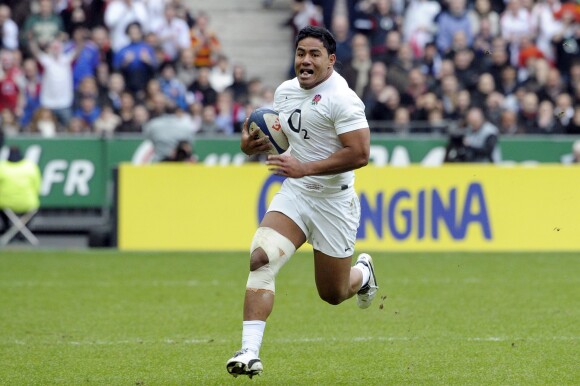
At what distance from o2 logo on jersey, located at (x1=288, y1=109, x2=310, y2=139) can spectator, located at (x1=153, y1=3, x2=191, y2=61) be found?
13.5 metres

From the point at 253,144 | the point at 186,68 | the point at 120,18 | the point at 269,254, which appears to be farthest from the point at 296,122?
the point at 120,18

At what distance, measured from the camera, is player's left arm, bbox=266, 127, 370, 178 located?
7.04 m

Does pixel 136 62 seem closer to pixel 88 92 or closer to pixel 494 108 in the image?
pixel 88 92

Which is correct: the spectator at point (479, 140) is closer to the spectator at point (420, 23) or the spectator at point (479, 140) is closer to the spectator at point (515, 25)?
the spectator at point (515, 25)

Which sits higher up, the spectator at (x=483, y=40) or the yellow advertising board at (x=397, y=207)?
the spectator at (x=483, y=40)

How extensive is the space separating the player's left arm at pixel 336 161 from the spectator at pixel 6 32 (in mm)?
14475

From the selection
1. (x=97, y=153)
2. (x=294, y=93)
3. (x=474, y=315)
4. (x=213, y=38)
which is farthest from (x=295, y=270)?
(x=213, y=38)

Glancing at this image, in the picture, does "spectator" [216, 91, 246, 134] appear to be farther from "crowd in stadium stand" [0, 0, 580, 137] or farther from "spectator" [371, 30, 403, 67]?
"spectator" [371, 30, 403, 67]

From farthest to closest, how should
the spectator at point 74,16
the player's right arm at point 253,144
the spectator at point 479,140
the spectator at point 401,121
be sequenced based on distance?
the spectator at point 74,16
the spectator at point 401,121
the spectator at point 479,140
the player's right arm at point 253,144

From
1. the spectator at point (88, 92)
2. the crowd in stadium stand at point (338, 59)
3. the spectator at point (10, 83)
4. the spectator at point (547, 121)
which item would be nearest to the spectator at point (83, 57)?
the crowd in stadium stand at point (338, 59)

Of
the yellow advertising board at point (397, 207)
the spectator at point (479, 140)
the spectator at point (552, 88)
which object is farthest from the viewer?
the spectator at point (552, 88)

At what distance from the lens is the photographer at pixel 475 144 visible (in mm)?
16906

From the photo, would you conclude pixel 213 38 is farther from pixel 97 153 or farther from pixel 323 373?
pixel 323 373

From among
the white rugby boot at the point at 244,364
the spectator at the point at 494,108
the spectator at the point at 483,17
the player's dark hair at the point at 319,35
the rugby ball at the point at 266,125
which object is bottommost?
the spectator at the point at 494,108
